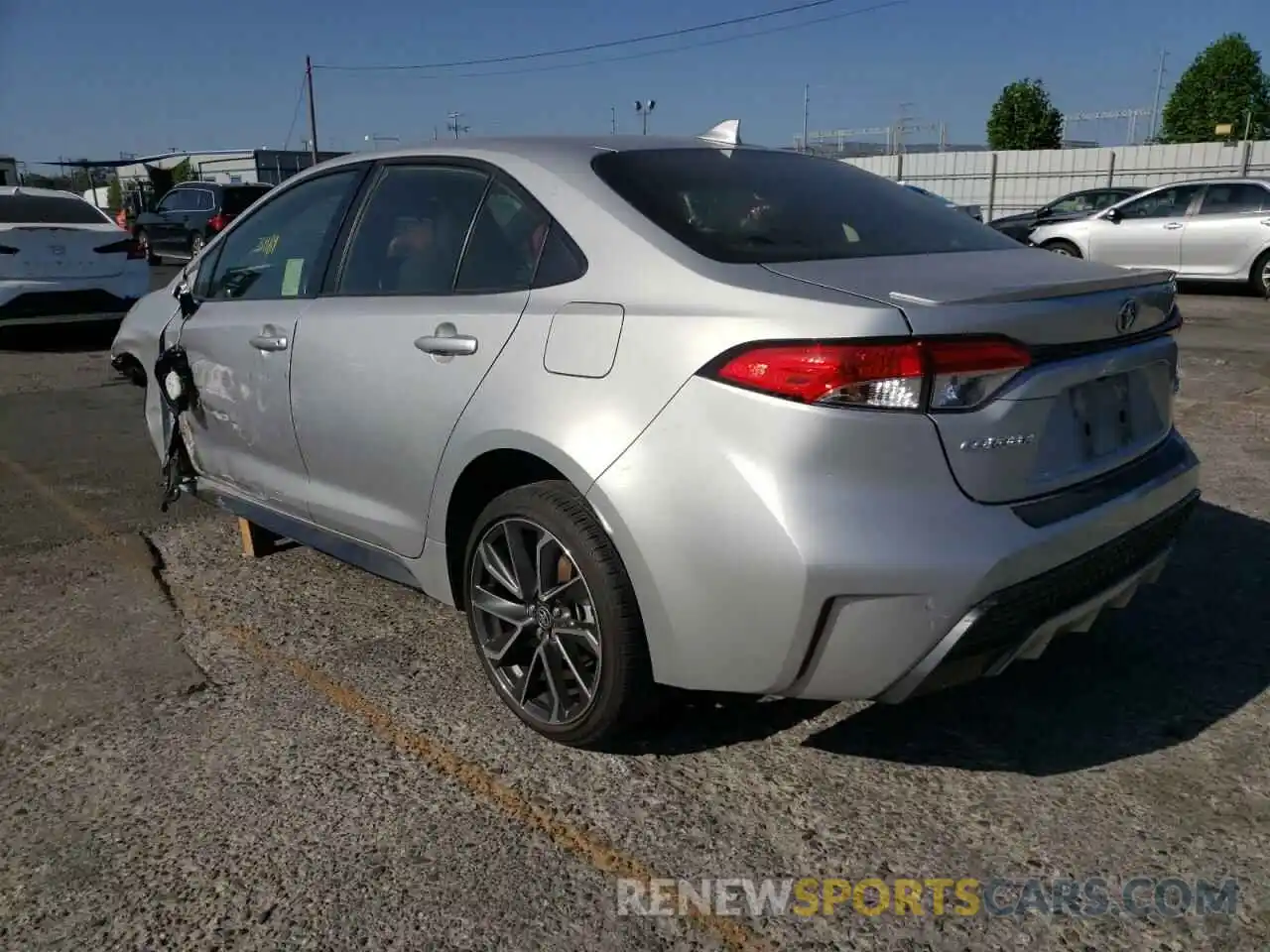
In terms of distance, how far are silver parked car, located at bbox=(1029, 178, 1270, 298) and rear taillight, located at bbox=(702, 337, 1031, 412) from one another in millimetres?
12991

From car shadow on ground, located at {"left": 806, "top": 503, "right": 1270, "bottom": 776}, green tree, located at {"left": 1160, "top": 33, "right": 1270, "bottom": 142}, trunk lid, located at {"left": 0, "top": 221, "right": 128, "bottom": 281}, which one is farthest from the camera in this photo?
green tree, located at {"left": 1160, "top": 33, "right": 1270, "bottom": 142}

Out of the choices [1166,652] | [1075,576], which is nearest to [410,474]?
[1075,576]

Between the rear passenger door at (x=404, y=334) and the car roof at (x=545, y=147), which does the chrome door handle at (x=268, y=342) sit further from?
the car roof at (x=545, y=147)

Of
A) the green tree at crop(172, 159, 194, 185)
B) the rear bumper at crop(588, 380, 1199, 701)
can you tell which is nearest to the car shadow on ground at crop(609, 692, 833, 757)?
the rear bumper at crop(588, 380, 1199, 701)

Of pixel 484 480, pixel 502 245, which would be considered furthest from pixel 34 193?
pixel 484 480

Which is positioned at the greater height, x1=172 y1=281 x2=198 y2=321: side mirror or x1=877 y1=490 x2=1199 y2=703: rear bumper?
x1=172 y1=281 x2=198 y2=321: side mirror

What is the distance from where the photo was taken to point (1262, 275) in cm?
1357

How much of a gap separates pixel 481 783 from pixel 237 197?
2019 centimetres

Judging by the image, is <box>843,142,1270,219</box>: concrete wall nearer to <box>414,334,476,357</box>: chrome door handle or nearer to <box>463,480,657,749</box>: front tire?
<box>414,334,476,357</box>: chrome door handle

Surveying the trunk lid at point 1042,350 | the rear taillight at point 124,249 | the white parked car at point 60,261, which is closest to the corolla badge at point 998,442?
the trunk lid at point 1042,350

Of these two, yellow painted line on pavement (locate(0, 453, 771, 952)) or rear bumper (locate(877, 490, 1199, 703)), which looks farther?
rear bumper (locate(877, 490, 1199, 703))

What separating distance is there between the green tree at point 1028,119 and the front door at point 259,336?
50.7m

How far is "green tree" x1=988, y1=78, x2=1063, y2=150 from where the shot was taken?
4912cm

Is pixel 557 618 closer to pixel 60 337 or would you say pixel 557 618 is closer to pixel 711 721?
pixel 711 721
